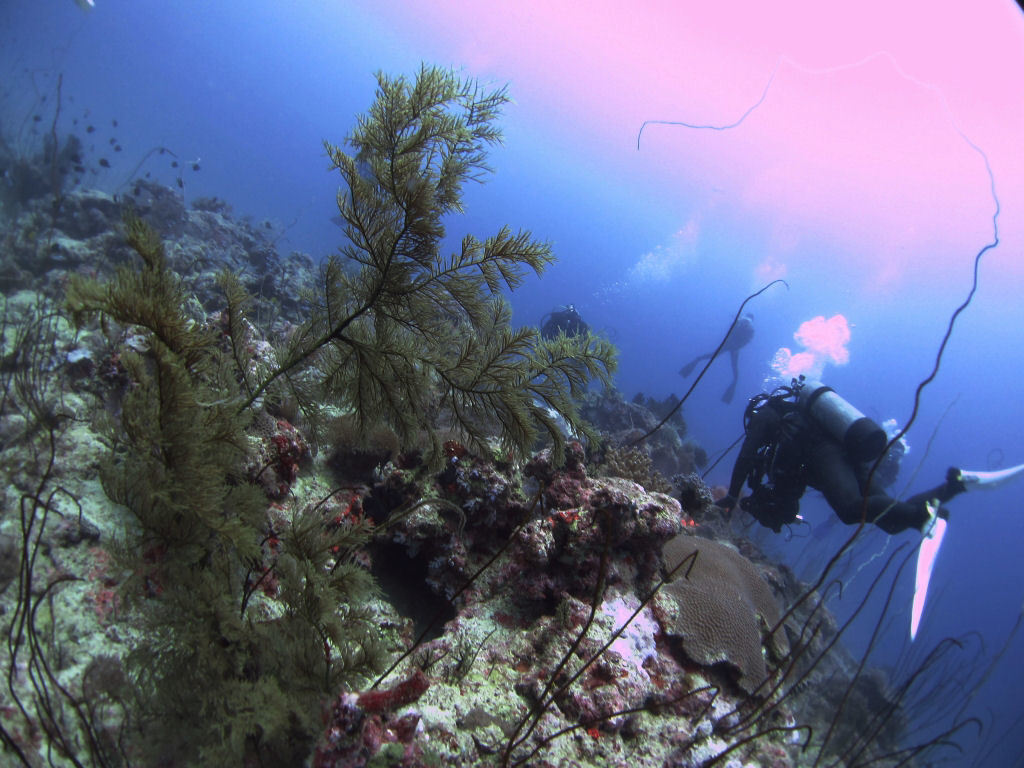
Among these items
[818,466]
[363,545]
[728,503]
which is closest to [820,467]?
[818,466]

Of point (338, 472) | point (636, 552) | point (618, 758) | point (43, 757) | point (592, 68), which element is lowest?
point (43, 757)

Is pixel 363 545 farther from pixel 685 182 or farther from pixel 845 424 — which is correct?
pixel 685 182

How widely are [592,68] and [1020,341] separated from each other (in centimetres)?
11310

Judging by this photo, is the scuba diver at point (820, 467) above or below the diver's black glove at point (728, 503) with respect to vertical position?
above

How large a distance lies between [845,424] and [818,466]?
1001 millimetres

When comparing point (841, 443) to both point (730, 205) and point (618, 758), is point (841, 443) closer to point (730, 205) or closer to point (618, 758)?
point (618, 758)

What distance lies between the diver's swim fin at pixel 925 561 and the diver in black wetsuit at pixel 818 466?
0.15 m

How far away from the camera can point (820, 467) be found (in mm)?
9008

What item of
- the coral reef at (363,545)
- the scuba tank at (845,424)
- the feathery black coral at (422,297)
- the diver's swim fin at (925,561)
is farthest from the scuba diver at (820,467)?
the feathery black coral at (422,297)

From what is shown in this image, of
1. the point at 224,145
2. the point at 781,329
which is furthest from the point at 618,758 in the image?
the point at 224,145

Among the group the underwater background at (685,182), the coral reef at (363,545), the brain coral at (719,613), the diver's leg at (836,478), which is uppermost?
the underwater background at (685,182)

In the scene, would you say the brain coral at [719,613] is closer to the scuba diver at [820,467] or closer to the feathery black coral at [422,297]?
the feathery black coral at [422,297]

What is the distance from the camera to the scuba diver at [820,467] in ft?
27.7

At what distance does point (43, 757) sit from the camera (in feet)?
6.94
